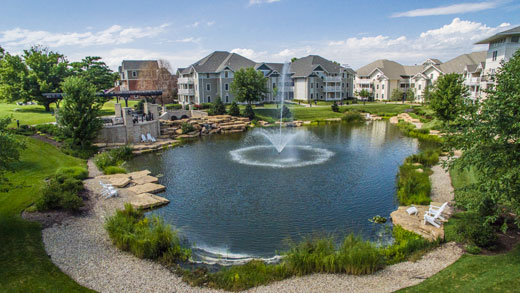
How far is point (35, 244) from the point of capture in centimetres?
1339

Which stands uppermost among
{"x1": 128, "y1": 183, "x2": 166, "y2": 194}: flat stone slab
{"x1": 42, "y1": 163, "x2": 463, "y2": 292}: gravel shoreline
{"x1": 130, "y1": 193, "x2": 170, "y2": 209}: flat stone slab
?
{"x1": 128, "y1": 183, "x2": 166, "y2": 194}: flat stone slab

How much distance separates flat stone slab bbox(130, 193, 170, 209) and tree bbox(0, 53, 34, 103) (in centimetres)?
3538

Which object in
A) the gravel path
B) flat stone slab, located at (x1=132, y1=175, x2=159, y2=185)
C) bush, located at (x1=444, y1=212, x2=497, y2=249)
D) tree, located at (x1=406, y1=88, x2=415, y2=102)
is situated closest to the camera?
bush, located at (x1=444, y1=212, x2=497, y2=249)

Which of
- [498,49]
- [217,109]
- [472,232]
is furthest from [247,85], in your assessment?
[472,232]

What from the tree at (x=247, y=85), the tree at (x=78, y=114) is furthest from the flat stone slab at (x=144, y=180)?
the tree at (x=247, y=85)

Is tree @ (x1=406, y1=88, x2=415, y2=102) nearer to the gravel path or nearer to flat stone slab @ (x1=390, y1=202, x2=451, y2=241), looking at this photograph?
the gravel path

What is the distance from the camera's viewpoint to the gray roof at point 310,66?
72562 millimetres

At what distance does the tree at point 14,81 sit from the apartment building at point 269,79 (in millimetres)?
25944

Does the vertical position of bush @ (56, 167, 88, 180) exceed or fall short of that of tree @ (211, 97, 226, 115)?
it falls short

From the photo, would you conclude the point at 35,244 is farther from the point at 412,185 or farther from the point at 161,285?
the point at 412,185

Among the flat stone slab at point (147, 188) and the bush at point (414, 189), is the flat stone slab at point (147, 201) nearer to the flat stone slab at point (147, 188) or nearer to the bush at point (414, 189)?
the flat stone slab at point (147, 188)

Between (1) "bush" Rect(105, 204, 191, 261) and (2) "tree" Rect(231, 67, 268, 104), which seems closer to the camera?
(1) "bush" Rect(105, 204, 191, 261)

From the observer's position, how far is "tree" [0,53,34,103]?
45094mm

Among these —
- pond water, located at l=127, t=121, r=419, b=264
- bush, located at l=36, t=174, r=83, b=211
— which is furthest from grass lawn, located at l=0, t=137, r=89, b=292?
pond water, located at l=127, t=121, r=419, b=264
